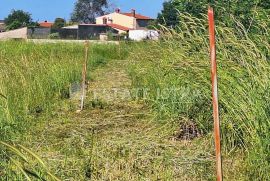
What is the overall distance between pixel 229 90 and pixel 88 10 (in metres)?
88.6

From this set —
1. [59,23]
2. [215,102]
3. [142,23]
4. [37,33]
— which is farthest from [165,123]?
[142,23]

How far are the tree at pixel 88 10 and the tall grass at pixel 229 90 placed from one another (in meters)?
85.5

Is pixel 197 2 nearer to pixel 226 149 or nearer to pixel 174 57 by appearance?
pixel 174 57

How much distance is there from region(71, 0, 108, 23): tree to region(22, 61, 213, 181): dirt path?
85341 millimetres

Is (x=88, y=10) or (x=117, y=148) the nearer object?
(x=117, y=148)

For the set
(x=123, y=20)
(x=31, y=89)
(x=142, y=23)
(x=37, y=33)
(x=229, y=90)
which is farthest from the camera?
(x=142, y=23)

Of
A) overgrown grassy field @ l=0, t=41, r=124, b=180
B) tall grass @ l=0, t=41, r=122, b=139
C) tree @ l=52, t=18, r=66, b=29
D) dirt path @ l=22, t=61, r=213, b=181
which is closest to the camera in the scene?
dirt path @ l=22, t=61, r=213, b=181

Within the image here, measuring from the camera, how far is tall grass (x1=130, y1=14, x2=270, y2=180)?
3.76 m

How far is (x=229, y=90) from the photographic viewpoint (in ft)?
14.1

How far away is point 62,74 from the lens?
8211 mm

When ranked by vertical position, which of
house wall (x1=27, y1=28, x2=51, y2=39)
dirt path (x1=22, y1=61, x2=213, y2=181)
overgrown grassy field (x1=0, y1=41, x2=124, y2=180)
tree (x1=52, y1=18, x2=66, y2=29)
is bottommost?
dirt path (x1=22, y1=61, x2=213, y2=181)

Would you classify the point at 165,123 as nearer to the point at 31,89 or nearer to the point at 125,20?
the point at 31,89

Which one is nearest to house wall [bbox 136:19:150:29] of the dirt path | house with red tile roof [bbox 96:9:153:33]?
house with red tile roof [bbox 96:9:153:33]

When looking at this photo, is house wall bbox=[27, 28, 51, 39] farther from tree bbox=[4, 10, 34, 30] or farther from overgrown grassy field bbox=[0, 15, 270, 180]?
overgrown grassy field bbox=[0, 15, 270, 180]
